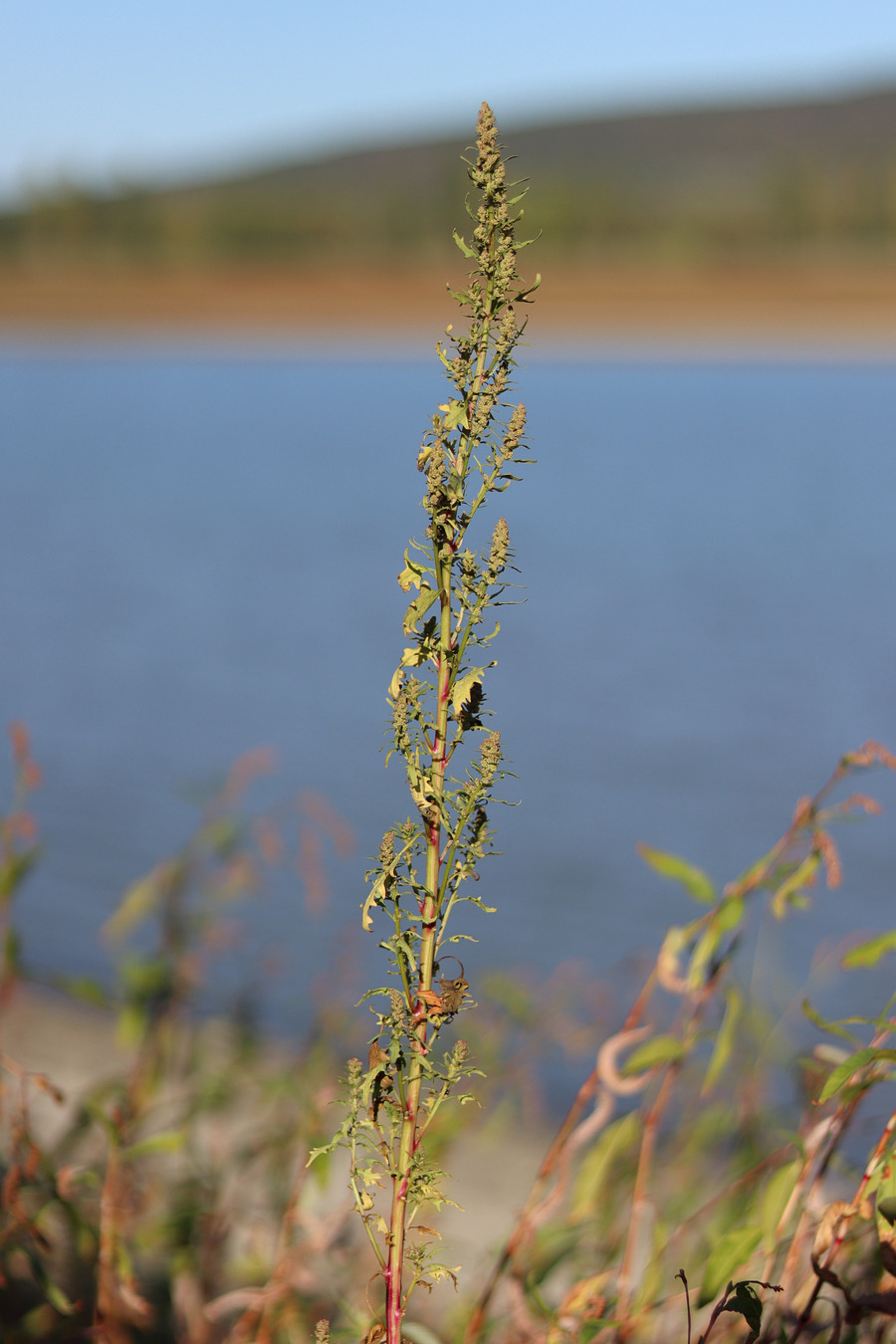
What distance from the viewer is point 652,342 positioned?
39.6m

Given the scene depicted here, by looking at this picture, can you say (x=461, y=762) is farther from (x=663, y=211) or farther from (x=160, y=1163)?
(x=663, y=211)

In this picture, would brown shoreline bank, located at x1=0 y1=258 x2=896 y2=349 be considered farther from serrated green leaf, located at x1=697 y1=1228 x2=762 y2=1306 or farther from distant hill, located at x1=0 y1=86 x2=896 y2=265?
serrated green leaf, located at x1=697 y1=1228 x2=762 y2=1306

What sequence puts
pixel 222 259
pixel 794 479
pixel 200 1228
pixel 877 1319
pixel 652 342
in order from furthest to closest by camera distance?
pixel 222 259 → pixel 652 342 → pixel 794 479 → pixel 200 1228 → pixel 877 1319

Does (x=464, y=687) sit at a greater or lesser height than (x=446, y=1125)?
greater

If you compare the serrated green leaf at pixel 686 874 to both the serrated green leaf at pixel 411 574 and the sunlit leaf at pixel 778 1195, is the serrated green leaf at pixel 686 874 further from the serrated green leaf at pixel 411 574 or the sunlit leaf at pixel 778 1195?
the serrated green leaf at pixel 411 574

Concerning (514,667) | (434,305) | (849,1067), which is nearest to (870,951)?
(849,1067)

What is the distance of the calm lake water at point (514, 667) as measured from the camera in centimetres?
437

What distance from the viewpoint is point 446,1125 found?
1357 mm

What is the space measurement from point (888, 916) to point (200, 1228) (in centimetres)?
320

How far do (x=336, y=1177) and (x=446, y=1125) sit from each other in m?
0.78

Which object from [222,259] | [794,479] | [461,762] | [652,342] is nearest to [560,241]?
[222,259]

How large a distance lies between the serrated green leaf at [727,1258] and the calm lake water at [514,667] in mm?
1483

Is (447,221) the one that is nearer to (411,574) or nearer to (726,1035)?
(726,1035)

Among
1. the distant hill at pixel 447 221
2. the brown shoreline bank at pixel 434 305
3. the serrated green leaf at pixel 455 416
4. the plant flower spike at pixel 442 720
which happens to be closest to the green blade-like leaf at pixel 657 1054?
the plant flower spike at pixel 442 720
